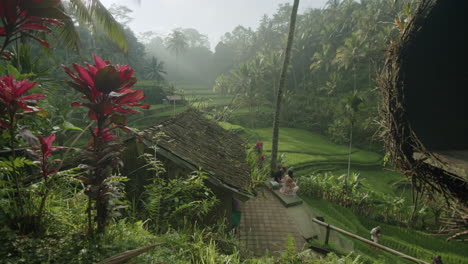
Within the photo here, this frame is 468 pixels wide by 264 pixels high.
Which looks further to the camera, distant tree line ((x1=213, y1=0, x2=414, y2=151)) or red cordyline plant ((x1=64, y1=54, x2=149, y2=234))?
distant tree line ((x1=213, y1=0, x2=414, y2=151))

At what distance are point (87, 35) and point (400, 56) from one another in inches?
1702

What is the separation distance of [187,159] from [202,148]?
143 cm

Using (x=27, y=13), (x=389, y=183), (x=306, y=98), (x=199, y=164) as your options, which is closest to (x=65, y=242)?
(x=27, y=13)

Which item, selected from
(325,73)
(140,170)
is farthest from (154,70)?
(140,170)

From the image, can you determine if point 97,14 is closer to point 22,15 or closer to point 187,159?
point 187,159

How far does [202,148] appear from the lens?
5.79 metres

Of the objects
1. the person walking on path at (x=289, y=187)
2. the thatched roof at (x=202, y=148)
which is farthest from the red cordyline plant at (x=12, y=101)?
the person walking on path at (x=289, y=187)

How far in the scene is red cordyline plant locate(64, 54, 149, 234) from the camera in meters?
1.74

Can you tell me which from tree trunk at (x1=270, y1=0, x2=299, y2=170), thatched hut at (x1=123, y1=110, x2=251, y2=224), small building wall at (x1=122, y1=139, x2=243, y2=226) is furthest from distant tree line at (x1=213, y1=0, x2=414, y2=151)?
small building wall at (x1=122, y1=139, x2=243, y2=226)

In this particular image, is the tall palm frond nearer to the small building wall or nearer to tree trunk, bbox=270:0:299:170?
the small building wall

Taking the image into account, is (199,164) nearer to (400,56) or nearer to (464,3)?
(400,56)

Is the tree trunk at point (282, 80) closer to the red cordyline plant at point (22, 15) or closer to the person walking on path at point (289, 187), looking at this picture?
the person walking on path at point (289, 187)

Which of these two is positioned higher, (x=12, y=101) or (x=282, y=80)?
(x=282, y=80)

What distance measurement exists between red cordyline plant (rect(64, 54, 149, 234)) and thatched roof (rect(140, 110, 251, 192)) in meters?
1.74
